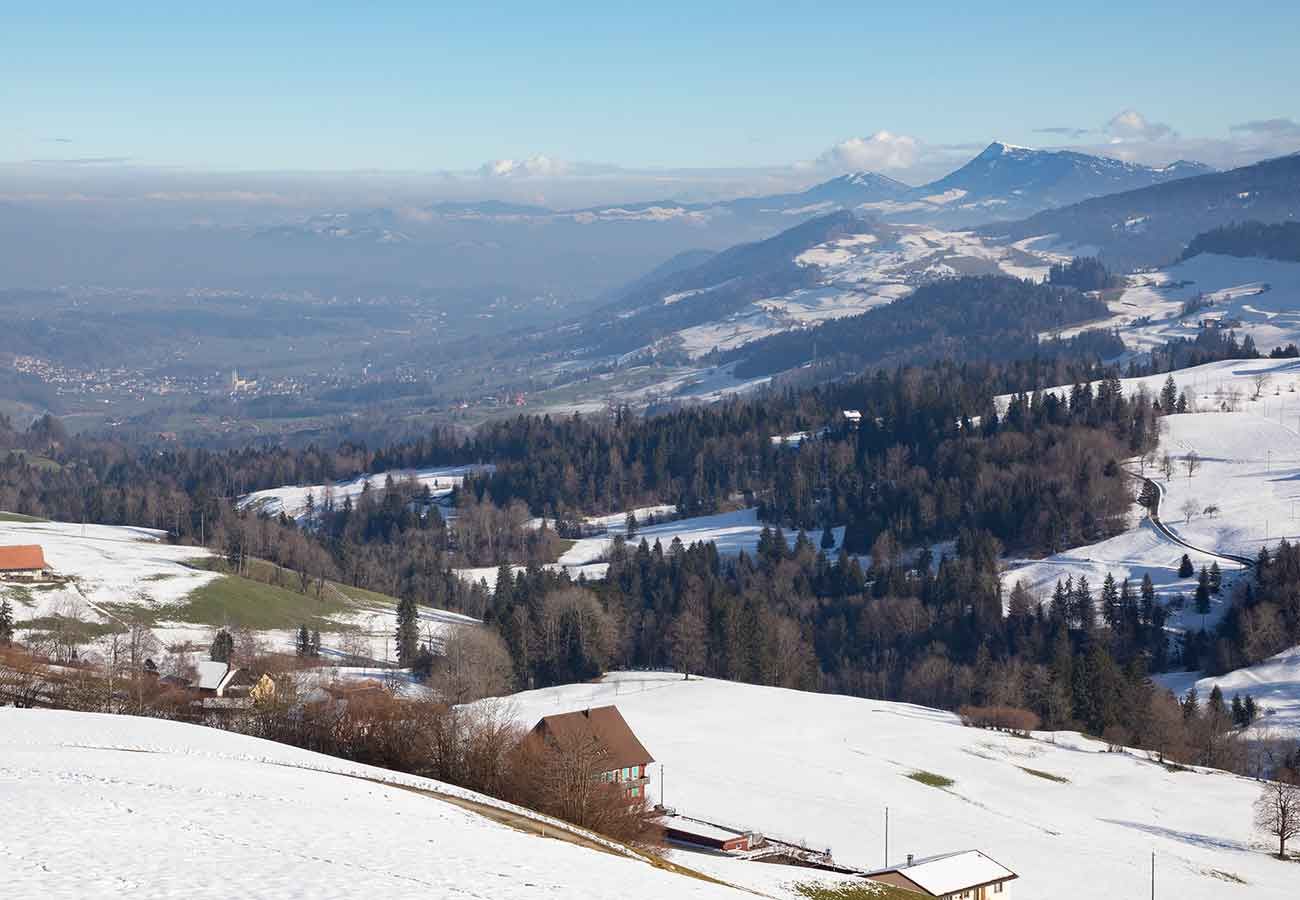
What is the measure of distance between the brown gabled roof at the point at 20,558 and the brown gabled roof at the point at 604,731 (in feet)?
251

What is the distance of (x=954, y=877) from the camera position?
48406mm

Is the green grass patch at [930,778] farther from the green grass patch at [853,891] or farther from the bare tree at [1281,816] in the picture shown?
the green grass patch at [853,891]

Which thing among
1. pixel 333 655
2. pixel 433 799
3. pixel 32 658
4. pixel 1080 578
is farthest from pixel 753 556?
pixel 433 799

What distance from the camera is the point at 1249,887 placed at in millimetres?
56594

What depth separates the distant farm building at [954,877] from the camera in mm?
46969

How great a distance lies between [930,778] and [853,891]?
27.5 m

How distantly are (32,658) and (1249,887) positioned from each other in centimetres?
6481

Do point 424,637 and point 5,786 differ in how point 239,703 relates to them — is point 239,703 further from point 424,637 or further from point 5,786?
point 424,637

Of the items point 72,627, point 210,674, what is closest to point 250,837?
point 210,674

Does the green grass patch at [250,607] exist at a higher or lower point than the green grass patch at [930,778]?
lower

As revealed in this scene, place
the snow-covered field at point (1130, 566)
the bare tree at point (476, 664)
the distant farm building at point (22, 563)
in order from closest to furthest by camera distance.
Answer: the bare tree at point (476, 664) → the distant farm building at point (22, 563) → the snow-covered field at point (1130, 566)

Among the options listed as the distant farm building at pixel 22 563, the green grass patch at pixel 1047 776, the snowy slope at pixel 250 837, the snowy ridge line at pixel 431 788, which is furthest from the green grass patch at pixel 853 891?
the distant farm building at pixel 22 563

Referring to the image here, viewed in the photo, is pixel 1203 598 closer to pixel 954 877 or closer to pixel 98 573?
pixel 954 877

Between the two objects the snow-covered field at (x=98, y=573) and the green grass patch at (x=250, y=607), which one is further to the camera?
the green grass patch at (x=250, y=607)
